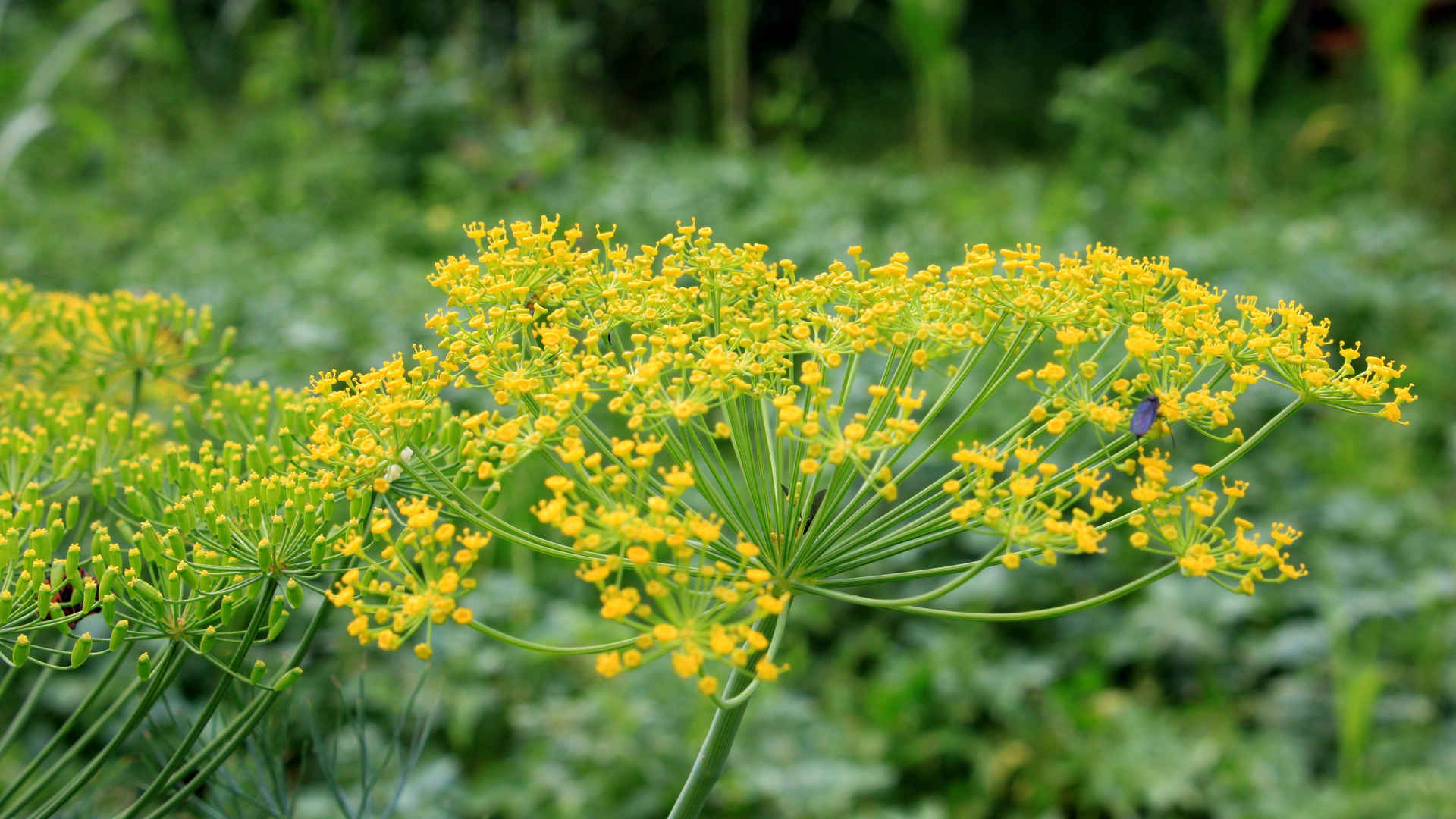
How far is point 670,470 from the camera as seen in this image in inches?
38.9

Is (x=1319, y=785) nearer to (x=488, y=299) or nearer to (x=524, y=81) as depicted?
(x=488, y=299)

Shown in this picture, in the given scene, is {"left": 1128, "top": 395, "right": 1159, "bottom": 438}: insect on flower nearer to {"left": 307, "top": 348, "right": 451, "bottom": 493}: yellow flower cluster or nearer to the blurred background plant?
{"left": 307, "top": 348, "right": 451, "bottom": 493}: yellow flower cluster

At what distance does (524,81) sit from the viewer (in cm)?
1212

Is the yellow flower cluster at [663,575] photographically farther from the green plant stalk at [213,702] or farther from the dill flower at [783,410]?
the green plant stalk at [213,702]

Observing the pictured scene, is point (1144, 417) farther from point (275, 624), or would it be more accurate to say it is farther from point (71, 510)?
point (71, 510)

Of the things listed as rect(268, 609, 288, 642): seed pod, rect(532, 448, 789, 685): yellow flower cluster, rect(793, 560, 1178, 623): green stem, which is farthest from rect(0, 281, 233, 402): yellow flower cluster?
rect(793, 560, 1178, 623): green stem

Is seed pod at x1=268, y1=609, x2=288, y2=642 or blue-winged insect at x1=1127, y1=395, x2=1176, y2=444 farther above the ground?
blue-winged insect at x1=1127, y1=395, x2=1176, y2=444

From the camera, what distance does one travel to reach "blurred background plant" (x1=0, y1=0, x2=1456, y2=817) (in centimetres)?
309

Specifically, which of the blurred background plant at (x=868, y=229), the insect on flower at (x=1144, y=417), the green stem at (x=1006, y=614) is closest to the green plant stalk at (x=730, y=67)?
the blurred background plant at (x=868, y=229)

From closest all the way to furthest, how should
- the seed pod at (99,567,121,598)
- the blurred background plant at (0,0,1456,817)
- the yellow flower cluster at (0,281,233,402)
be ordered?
the seed pod at (99,567,121,598), the yellow flower cluster at (0,281,233,402), the blurred background plant at (0,0,1456,817)

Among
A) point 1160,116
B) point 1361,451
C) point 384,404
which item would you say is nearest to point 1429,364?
point 1361,451

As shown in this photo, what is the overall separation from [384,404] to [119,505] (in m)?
0.49

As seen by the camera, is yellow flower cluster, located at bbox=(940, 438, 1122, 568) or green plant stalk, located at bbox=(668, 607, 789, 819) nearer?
yellow flower cluster, located at bbox=(940, 438, 1122, 568)

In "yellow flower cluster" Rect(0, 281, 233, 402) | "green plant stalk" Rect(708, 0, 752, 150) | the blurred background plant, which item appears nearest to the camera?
"yellow flower cluster" Rect(0, 281, 233, 402)
